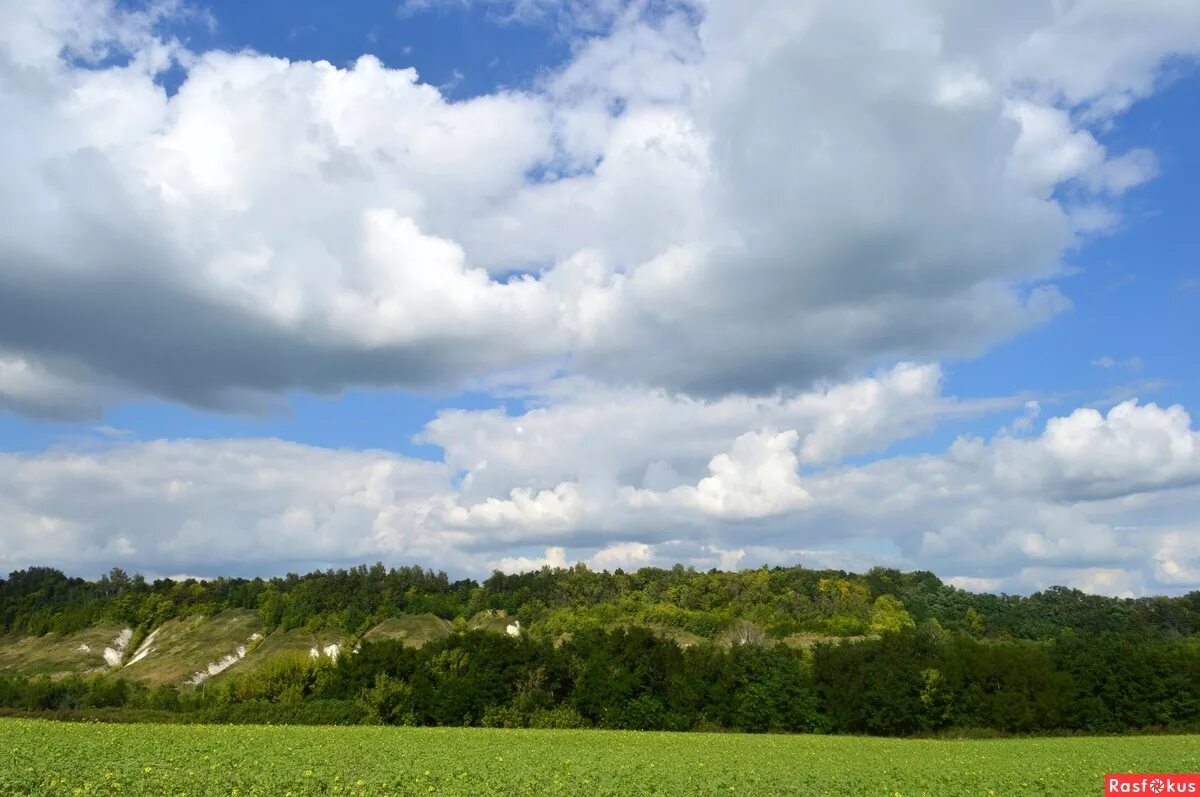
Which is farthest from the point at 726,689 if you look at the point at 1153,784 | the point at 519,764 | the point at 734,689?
the point at 1153,784

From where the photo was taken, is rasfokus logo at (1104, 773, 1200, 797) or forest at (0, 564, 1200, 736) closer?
rasfokus logo at (1104, 773, 1200, 797)

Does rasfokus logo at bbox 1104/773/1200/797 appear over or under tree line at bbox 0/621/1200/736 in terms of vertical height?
over

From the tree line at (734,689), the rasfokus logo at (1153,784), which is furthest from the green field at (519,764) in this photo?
the tree line at (734,689)

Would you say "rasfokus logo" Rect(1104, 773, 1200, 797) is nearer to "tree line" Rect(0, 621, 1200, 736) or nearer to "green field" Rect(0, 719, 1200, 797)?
"green field" Rect(0, 719, 1200, 797)

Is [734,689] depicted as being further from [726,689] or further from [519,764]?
[519,764]

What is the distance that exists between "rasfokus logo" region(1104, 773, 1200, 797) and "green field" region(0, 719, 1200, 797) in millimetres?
1115

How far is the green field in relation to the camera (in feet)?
102

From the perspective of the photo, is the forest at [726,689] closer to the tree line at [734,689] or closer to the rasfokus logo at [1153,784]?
the tree line at [734,689]

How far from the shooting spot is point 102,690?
105 metres

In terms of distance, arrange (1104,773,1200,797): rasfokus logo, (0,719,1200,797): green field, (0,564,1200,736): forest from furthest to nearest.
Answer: (0,564,1200,736): forest, (1104,773,1200,797): rasfokus logo, (0,719,1200,797): green field

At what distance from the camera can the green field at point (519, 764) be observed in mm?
31094

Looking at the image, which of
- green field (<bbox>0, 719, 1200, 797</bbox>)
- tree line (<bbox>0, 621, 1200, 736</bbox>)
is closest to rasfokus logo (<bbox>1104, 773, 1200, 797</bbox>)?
green field (<bbox>0, 719, 1200, 797</bbox>)

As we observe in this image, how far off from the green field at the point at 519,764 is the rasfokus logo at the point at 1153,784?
111 centimetres

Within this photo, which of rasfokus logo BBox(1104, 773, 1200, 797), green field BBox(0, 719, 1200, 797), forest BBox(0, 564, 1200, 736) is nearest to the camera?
green field BBox(0, 719, 1200, 797)
